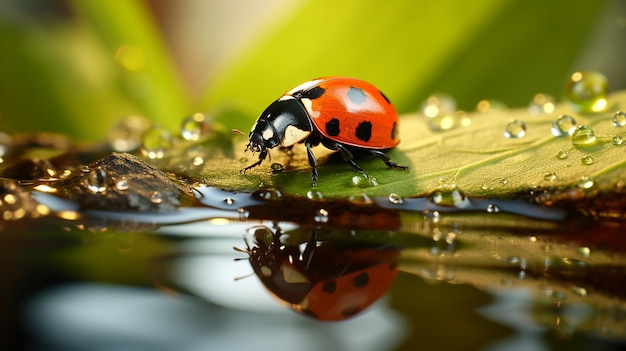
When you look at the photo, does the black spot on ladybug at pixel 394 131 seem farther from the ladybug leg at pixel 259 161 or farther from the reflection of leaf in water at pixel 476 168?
the ladybug leg at pixel 259 161

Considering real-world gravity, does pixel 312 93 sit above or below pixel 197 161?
above

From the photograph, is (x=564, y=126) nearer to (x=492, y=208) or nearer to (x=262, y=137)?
(x=492, y=208)

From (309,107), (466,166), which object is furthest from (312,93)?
(466,166)

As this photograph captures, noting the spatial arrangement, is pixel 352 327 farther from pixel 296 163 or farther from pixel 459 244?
pixel 296 163

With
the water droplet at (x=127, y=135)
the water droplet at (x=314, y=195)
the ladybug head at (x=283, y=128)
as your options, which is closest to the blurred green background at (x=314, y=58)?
Result: the water droplet at (x=127, y=135)

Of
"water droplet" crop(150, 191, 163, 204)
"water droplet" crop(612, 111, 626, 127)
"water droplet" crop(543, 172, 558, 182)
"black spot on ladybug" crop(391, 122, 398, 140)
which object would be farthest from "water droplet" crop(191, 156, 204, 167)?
"water droplet" crop(612, 111, 626, 127)

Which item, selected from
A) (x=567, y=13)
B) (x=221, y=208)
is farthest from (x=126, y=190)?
(x=567, y=13)
